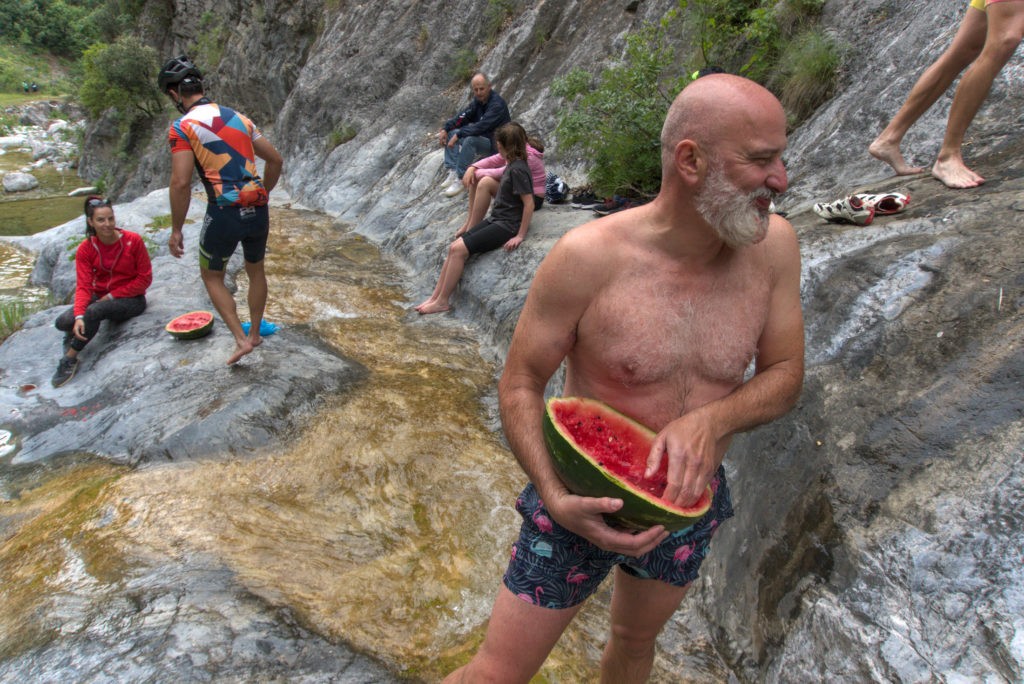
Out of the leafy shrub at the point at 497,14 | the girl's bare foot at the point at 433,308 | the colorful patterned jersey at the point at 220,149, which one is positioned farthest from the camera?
→ the leafy shrub at the point at 497,14

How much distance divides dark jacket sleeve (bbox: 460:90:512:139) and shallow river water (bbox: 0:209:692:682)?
15.1 feet

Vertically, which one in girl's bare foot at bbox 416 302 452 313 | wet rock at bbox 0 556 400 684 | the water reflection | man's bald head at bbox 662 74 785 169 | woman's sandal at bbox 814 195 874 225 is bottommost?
the water reflection

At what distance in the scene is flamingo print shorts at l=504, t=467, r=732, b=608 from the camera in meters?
1.93

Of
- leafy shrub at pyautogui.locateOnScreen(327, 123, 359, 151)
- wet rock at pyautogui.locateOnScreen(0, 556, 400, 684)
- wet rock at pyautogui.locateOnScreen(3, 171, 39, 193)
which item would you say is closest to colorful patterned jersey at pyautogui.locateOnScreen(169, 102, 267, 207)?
wet rock at pyautogui.locateOnScreen(0, 556, 400, 684)

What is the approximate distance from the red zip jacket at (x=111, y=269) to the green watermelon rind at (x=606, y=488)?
209 inches

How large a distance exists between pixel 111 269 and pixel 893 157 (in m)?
5.88

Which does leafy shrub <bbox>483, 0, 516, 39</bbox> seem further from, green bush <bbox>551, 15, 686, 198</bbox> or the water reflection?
the water reflection

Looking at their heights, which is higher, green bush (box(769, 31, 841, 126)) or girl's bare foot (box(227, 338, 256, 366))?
green bush (box(769, 31, 841, 126))

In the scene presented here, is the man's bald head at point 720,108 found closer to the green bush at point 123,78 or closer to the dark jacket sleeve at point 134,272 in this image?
the dark jacket sleeve at point 134,272

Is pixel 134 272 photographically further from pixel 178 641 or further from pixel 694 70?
pixel 694 70

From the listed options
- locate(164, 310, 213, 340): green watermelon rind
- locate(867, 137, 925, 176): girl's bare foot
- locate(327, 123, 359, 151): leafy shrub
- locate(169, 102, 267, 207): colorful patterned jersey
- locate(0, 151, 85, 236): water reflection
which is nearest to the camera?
locate(867, 137, 925, 176): girl's bare foot

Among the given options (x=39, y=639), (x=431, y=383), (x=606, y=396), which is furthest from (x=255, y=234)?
→ (x=606, y=396)

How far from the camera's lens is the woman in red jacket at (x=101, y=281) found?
5629 mm

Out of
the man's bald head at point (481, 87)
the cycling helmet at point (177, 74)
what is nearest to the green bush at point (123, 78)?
the man's bald head at point (481, 87)
